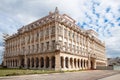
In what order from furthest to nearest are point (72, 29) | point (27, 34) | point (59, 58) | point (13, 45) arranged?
point (13, 45), point (27, 34), point (72, 29), point (59, 58)

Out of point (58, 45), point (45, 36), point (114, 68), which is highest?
point (45, 36)

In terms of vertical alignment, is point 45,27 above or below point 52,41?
above

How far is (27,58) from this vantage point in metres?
60.2

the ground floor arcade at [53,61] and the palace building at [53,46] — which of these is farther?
the palace building at [53,46]

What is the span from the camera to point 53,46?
49.4m

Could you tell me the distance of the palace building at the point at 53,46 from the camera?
49.2 metres

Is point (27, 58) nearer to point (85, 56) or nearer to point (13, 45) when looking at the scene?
point (13, 45)

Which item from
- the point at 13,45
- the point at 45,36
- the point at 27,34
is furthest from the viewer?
the point at 13,45

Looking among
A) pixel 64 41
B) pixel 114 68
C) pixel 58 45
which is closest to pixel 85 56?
pixel 114 68

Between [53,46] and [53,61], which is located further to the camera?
[53,61]

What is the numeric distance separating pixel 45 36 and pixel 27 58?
12531mm

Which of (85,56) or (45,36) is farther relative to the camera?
(85,56)

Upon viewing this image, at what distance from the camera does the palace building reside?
49191mm

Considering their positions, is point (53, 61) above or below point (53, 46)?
below
